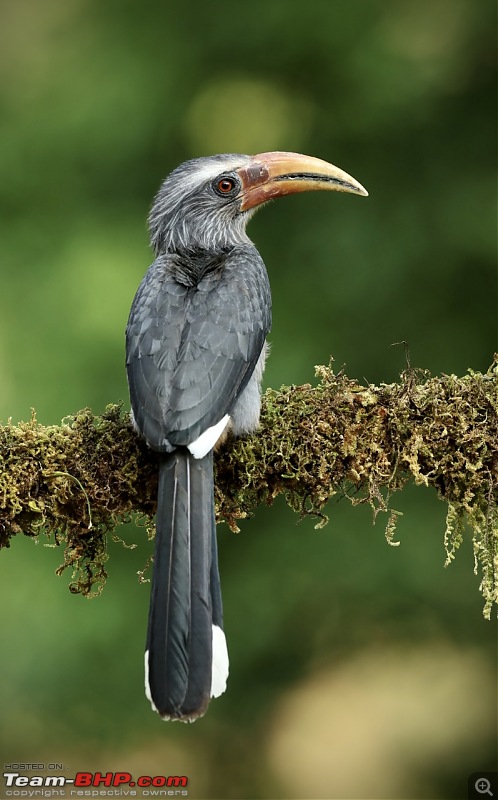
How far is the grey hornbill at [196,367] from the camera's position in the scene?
118 inches

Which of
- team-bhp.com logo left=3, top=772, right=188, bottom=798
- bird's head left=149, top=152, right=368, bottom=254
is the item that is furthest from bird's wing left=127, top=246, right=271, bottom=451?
team-bhp.com logo left=3, top=772, right=188, bottom=798

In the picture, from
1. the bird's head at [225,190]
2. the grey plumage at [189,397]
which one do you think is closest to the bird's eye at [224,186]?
the bird's head at [225,190]

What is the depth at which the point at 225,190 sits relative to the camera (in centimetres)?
457

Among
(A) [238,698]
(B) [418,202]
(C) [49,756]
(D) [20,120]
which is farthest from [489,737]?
(D) [20,120]

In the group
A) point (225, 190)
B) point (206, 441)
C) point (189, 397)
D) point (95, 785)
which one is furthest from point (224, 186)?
point (95, 785)

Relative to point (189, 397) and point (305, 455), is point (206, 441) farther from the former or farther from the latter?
point (305, 455)

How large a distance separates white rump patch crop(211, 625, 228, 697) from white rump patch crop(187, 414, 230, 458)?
1.87ft

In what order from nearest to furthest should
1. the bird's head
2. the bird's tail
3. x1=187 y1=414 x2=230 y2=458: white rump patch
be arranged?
1. the bird's tail
2. x1=187 y1=414 x2=230 y2=458: white rump patch
3. the bird's head

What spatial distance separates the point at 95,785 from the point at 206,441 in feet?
9.82

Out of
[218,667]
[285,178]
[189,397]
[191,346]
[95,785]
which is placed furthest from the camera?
[95,785]

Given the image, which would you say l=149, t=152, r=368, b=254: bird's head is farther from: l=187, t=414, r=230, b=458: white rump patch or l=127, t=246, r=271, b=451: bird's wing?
l=187, t=414, r=230, b=458: white rump patch

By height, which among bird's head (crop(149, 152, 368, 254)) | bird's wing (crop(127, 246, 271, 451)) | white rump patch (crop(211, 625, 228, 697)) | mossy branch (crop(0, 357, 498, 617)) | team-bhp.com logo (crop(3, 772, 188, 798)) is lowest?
white rump patch (crop(211, 625, 228, 697))

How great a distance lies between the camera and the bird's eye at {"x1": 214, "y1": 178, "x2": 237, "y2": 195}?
4566 millimetres

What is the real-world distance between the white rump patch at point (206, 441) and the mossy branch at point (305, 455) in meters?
0.12
